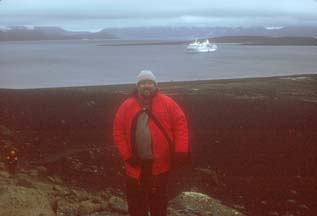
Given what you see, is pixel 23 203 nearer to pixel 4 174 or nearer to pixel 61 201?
pixel 61 201

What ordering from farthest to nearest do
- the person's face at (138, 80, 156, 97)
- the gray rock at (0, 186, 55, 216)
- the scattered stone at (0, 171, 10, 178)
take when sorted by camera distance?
the scattered stone at (0, 171, 10, 178), the gray rock at (0, 186, 55, 216), the person's face at (138, 80, 156, 97)

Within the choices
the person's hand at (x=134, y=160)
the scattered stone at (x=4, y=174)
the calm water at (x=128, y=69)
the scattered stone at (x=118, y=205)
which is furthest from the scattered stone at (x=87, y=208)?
the calm water at (x=128, y=69)

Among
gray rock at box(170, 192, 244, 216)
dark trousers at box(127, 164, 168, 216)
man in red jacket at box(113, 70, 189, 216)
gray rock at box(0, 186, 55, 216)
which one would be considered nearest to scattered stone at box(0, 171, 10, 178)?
gray rock at box(0, 186, 55, 216)

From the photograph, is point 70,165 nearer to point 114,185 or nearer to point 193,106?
point 114,185

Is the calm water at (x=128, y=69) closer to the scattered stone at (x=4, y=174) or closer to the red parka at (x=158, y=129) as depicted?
the scattered stone at (x=4, y=174)

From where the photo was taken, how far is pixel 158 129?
5.00 metres

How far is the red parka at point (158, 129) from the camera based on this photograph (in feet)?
16.4

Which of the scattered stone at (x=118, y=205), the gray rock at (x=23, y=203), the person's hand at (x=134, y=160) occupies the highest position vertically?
the person's hand at (x=134, y=160)

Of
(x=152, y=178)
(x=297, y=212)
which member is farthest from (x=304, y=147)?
(x=152, y=178)

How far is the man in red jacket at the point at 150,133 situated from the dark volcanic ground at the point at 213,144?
4.49 meters

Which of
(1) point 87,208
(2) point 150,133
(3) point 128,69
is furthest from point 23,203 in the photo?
(3) point 128,69

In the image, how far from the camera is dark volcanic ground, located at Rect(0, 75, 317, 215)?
10.4 meters

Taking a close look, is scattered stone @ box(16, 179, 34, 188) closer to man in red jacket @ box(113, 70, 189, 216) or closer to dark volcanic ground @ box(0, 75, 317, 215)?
dark volcanic ground @ box(0, 75, 317, 215)

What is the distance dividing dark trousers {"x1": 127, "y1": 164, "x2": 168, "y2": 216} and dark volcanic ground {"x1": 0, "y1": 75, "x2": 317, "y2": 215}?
4.21m
